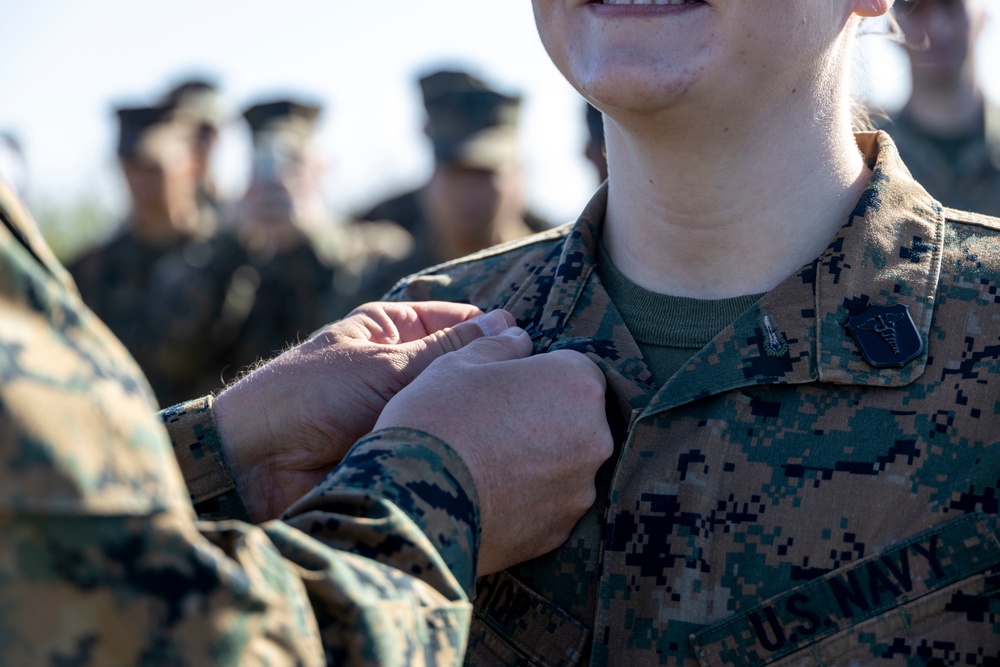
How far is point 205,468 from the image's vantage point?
216cm

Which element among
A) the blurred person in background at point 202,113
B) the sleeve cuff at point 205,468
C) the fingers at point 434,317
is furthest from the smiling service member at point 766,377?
the blurred person in background at point 202,113

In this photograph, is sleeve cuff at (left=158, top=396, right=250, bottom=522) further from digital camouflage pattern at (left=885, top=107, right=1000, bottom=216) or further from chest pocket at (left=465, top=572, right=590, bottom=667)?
digital camouflage pattern at (left=885, top=107, right=1000, bottom=216)

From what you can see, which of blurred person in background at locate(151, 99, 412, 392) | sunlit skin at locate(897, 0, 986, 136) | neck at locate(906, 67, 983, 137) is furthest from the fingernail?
blurred person in background at locate(151, 99, 412, 392)

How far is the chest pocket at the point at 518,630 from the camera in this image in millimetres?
1950

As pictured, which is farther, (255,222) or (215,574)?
(255,222)

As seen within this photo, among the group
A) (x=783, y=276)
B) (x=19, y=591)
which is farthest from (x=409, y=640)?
(x=783, y=276)

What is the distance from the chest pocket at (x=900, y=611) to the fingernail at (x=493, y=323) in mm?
650

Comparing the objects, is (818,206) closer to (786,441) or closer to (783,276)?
(783,276)

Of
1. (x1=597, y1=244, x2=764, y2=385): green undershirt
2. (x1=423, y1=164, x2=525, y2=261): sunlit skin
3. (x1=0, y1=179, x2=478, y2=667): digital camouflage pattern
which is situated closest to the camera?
(x1=0, y1=179, x2=478, y2=667): digital camouflage pattern

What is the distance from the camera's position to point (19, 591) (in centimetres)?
118

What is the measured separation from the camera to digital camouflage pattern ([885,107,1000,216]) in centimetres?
680

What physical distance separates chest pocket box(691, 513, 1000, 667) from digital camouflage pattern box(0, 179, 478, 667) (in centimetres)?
56

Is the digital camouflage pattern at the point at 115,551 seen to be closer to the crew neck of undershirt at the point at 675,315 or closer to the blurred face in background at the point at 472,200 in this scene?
the crew neck of undershirt at the point at 675,315

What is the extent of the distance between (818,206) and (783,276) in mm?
133
